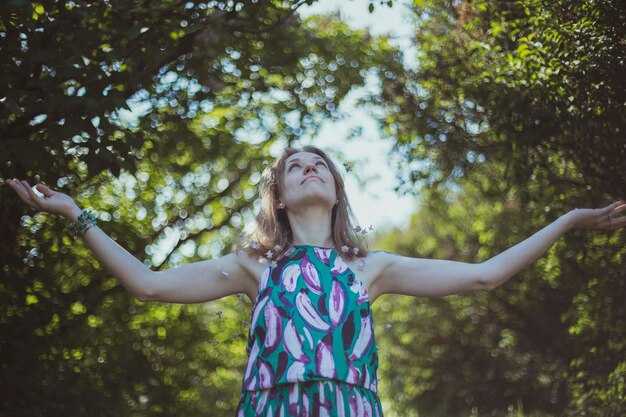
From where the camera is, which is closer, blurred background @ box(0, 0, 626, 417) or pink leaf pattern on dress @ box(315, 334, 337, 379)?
pink leaf pattern on dress @ box(315, 334, 337, 379)

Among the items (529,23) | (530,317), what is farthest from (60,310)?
(530,317)

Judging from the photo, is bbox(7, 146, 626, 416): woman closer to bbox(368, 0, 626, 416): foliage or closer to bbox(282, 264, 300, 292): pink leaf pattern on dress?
bbox(282, 264, 300, 292): pink leaf pattern on dress

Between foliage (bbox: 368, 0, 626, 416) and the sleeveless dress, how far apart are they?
2.09 meters

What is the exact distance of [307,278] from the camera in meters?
3.31

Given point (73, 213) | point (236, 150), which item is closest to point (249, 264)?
point (73, 213)

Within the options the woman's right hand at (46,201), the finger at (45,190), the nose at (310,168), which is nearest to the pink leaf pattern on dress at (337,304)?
the nose at (310,168)

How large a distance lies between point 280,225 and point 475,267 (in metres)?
0.82

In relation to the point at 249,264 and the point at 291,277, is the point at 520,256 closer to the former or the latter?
the point at 291,277

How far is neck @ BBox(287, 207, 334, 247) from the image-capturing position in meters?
3.51

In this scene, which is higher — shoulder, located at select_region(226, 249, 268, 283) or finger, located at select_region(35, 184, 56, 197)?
finger, located at select_region(35, 184, 56, 197)

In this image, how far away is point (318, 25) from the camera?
361 inches

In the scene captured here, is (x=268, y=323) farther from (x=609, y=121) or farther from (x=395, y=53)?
(x=395, y=53)

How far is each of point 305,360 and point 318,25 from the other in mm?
6527

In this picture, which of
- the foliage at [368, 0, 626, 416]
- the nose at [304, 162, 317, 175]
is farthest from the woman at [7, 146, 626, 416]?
the foliage at [368, 0, 626, 416]
